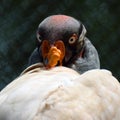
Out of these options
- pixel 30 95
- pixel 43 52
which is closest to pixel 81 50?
pixel 43 52

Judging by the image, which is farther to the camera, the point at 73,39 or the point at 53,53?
the point at 73,39

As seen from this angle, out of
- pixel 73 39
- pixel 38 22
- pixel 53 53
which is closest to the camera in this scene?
pixel 53 53

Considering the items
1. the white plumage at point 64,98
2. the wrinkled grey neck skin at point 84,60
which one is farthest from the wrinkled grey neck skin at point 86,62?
the white plumage at point 64,98

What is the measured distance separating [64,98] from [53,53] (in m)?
0.40

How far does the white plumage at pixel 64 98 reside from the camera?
261 cm

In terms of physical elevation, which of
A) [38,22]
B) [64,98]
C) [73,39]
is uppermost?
[64,98]

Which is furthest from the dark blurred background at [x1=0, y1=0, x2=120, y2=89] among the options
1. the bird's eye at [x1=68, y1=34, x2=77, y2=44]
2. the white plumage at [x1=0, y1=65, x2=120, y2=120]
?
the white plumage at [x1=0, y1=65, x2=120, y2=120]

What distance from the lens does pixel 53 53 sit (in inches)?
119

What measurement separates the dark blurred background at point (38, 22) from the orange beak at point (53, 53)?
5.62ft

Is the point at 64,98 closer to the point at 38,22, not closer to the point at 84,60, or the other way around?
the point at 84,60

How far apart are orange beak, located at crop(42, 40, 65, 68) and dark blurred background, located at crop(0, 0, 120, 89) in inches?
67.5

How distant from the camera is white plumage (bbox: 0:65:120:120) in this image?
2605 mm

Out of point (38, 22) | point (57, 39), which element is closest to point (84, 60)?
point (57, 39)

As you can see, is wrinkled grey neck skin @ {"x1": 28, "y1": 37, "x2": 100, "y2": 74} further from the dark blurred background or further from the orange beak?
the dark blurred background
